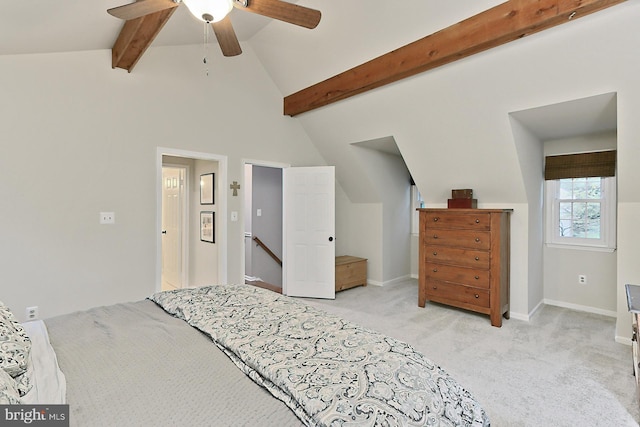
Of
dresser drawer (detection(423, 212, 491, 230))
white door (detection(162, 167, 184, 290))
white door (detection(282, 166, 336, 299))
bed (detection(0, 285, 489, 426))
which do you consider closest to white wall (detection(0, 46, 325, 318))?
white door (detection(282, 166, 336, 299))

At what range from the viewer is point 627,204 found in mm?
2846

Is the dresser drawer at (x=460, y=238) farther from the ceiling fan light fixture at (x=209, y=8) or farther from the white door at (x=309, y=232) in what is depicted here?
the ceiling fan light fixture at (x=209, y=8)

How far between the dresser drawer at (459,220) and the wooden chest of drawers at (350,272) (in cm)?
139

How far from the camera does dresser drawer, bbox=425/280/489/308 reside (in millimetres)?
3506

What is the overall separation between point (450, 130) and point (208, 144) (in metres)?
2.79

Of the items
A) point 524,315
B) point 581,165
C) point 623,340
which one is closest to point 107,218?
point 524,315

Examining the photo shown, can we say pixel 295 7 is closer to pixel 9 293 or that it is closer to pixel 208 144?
pixel 208 144

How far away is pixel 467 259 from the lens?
11.9 ft

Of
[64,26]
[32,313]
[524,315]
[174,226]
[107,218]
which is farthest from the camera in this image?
[174,226]

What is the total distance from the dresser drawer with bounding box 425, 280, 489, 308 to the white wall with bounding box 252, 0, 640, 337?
485mm

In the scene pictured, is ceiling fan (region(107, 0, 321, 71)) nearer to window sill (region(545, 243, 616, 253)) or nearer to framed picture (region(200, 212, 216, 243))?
framed picture (region(200, 212, 216, 243))

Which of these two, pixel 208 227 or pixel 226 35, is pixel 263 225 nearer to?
pixel 208 227

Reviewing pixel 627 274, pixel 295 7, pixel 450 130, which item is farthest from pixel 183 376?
pixel 627 274

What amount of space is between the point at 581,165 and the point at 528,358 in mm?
2506
